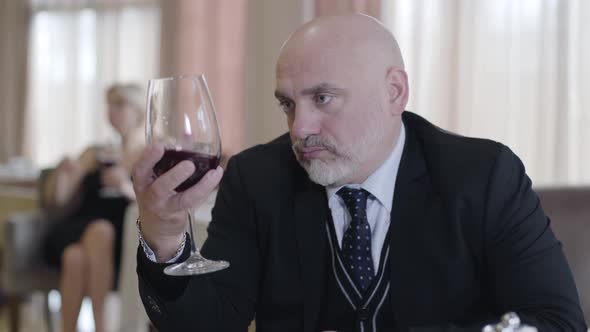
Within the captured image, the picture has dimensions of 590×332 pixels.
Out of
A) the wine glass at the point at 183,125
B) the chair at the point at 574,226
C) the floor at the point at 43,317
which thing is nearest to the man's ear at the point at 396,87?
the chair at the point at 574,226

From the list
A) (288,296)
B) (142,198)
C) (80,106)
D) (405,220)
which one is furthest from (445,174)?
(80,106)

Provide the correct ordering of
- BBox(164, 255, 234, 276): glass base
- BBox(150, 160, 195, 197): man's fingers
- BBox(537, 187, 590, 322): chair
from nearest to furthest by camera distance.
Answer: BBox(150, 160, 195, 197): man's fingers < BBox(164, 255, 234, 276): glass base < BBox(537, 187, 590, 322): chair

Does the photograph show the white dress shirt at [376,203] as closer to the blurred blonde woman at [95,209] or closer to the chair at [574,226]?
the chair at [574,226]

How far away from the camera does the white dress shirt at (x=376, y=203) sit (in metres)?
1.57

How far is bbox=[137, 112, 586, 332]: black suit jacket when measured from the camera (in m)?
1.40

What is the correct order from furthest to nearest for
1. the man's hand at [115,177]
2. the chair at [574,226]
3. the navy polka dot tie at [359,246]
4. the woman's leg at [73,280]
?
the man's hand at [115,177] → the woman's leg at [73,280] → the chair at [574,226] → the navy polka dot tie at [359,246]

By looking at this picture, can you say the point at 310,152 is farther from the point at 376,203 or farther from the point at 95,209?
the point at 95,209

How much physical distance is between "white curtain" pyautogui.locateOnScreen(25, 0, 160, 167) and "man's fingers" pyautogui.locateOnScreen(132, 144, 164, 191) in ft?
18.6

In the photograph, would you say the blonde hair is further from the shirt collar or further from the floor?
the shirt collar

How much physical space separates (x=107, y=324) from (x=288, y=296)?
9.71 ft

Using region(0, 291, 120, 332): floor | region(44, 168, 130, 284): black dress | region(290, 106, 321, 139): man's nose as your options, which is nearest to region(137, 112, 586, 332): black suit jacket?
region(290, 106, 321, 139): man's nose

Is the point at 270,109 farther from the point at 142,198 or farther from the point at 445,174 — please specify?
the point at 142,198

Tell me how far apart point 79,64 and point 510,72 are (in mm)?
4151

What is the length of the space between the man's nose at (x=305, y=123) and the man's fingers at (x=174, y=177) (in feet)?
1.39
